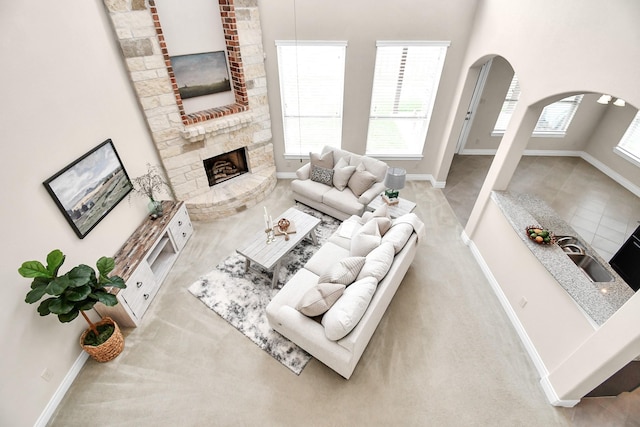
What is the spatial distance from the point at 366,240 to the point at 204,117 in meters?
3.18

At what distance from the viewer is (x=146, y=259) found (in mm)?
3621

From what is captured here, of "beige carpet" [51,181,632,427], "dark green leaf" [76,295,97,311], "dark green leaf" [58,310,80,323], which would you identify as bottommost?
"beige carpet" [51,181,632,427]

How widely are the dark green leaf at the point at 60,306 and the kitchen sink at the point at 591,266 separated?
494 cm

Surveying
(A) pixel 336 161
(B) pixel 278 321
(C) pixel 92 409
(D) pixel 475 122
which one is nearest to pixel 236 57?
(A) pixel 336 161

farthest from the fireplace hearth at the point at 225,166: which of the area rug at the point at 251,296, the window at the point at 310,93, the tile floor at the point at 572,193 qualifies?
the tile floor at the point at 572,193

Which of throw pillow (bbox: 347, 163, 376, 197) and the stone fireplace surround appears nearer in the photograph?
the stone fireplace surround

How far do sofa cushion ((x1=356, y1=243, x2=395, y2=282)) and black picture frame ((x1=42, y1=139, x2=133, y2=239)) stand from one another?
9.62ft

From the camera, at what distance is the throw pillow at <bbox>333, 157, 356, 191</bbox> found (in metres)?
4.82

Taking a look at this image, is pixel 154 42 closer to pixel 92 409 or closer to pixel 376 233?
pixel 376 233

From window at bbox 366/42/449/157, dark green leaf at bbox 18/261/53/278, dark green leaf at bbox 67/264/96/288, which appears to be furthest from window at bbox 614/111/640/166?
dark green leaf at bbox 18/261/53/278

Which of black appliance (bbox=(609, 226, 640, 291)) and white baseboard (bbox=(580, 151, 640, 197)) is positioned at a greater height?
black appliance (bbox=(609, 226, 640, 291))

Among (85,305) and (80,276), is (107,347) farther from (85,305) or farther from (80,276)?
(80,276)

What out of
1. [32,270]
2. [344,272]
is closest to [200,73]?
[32,270]

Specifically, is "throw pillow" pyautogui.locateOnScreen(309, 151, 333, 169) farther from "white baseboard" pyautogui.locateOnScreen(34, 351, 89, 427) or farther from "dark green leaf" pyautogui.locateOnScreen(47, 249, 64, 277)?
"white baseboard" pyautogui.locateOnScreen(34, 351, 89, 427)
